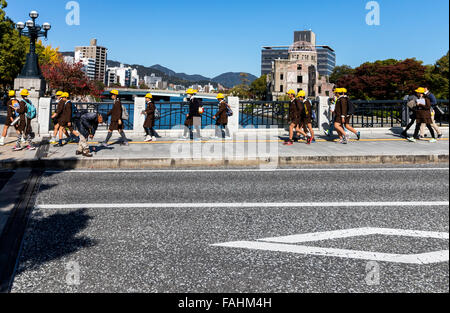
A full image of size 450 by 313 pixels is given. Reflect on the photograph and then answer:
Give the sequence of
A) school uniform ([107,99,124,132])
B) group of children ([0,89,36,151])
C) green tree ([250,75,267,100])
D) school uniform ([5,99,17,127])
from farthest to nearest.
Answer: green tree ([250,75,267,100]), school uniform ([107,99,124,132]), school uniform ([5,99,17,127]), group of children ([0,89,36,151])

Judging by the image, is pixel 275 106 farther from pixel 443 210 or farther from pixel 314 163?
pixel 443 210

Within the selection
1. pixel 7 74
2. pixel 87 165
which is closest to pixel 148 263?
pixel 87 165

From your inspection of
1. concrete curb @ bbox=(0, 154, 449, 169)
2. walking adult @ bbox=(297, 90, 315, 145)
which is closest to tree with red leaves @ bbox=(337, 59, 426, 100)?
walking adult @ bbox=(297, 90, 315, 145)

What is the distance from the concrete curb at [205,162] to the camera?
28.9 feet

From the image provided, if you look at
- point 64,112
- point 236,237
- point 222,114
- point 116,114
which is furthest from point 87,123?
point 236,237

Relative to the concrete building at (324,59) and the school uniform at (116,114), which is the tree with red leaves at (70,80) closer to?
the school uniform at (116,114)

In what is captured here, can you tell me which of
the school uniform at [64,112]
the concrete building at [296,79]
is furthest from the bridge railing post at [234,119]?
the concrete building at [296,79]

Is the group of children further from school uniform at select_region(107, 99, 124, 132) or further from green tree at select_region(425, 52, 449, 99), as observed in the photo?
green tree at select_region(425, 52, 449, 99)

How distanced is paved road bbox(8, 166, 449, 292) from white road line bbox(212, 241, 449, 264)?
11 millimetres

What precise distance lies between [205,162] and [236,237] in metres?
5.36

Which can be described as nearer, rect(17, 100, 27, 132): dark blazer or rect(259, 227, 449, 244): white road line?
rect(259, 227, 449, 244): white road line

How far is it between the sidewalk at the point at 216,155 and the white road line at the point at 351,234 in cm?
520

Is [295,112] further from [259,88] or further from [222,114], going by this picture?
[259,88]

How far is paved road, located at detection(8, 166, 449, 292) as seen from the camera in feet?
10.0
